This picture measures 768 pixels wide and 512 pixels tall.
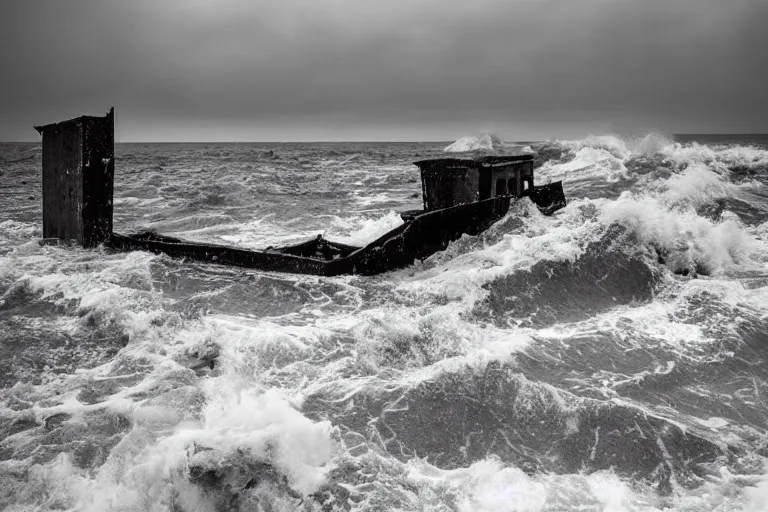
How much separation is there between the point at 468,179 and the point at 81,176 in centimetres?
578

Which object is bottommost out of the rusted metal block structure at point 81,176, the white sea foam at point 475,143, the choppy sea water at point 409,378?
the choppy sea water at point 409,378

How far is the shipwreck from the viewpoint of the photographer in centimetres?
710

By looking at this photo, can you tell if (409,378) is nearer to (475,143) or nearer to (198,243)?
(198,243)

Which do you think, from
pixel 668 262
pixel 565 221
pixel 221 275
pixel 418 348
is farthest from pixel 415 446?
pixel 565 221

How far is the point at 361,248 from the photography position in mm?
7207

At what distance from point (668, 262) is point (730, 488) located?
15.6 feet

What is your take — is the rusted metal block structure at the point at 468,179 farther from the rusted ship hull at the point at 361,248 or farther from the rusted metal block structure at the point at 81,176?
the rusted metal block structure at the point at 81,176

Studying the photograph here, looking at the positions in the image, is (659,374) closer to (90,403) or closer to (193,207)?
(90,403)

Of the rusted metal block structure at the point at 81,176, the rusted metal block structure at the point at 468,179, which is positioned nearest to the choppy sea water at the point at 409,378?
the rusted metal block structure at the point at 81,176

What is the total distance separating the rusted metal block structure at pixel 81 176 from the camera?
7.60m

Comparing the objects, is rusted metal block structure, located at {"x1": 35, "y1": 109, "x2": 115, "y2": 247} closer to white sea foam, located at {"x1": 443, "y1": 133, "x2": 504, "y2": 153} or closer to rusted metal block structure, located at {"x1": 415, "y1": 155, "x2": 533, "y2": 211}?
rusted metal block structure, located at {"x1": 415, "y1": 155, "x2": 533, "y2": 211}

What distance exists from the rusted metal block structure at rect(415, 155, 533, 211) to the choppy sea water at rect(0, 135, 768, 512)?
1065 millimetres

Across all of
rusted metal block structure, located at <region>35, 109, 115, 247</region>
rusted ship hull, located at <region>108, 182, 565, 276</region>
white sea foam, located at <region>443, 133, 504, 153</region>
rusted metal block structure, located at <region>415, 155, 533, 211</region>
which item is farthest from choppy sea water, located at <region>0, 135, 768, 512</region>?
A: white sea foam, located at <region>443, 133, 504, 153</region>

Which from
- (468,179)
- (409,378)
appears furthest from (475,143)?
(409,378)
